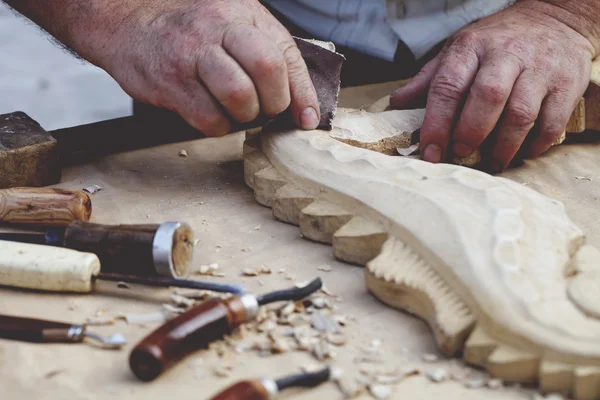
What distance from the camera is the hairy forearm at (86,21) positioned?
1.98 metres

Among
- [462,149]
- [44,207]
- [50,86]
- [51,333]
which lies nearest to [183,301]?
[51,333]

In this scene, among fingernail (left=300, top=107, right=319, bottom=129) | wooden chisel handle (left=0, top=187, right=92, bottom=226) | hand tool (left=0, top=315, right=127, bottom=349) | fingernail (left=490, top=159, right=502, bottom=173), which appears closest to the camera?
hand tool (left=0, top=315, right=127, bottom=349)

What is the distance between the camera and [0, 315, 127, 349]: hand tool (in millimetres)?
1314

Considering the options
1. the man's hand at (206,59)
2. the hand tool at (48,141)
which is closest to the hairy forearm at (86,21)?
the man's hand at (206,59)

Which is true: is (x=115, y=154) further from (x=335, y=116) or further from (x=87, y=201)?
(x=335, y=116)

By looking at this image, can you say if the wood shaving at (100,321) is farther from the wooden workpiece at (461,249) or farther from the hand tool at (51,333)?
the wooden workpiece at (461,249)

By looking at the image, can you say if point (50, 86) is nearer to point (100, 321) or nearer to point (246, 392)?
point (100, 321)

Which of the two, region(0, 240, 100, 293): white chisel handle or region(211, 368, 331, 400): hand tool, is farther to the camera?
region(0, 240, 100, 293): white chisel handle

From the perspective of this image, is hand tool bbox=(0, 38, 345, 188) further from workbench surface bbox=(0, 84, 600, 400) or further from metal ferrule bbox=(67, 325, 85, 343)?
metal ferrule bbox=(67, 325, 85, 343)

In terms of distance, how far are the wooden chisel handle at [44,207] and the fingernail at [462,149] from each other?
92cm

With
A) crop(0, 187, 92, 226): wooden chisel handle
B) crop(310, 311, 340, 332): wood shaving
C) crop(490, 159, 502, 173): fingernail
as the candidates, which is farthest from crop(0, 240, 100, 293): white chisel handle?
crop(490, 159, 502, 173): fingernail

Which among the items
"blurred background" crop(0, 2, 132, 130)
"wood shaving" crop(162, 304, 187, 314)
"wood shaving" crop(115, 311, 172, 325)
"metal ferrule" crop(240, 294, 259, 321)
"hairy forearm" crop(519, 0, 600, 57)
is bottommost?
"blurred background" crop(0, 2, 132, 130)

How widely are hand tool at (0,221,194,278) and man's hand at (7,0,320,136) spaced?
0.44m

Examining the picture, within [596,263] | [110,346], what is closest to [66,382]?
[110,346]
